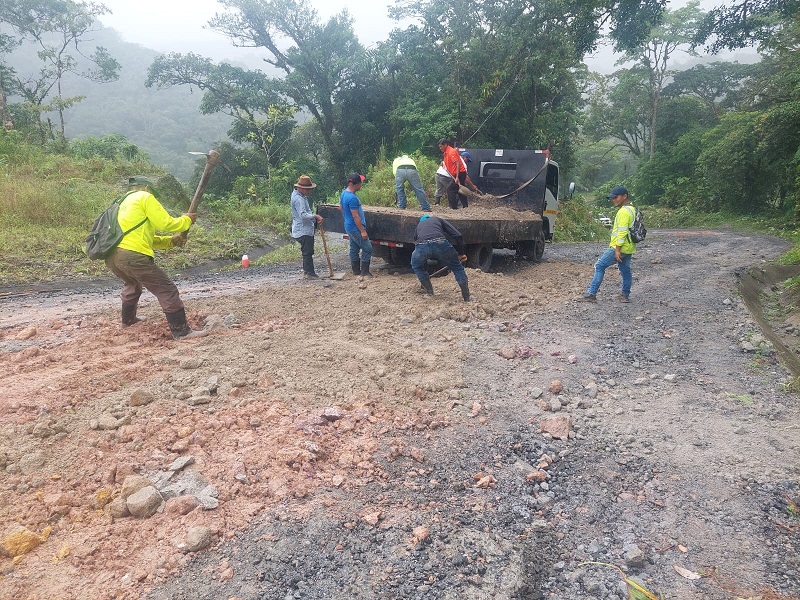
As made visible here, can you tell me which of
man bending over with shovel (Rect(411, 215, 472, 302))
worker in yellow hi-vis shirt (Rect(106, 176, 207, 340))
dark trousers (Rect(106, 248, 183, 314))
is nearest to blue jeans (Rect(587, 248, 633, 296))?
man bending over with shovel (Rect(411, 215, 472, 302))

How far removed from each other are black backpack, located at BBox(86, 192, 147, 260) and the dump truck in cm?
362

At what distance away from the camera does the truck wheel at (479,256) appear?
326 inches

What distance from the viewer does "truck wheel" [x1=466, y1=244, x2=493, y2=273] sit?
8.28m

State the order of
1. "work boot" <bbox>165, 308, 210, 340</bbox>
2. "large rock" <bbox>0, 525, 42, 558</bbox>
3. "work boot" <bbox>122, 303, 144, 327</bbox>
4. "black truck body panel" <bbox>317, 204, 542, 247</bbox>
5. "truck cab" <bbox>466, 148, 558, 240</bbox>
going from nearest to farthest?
"large rock" <bbox>0, 525, 42, 558</bbox> → "work boot" <bbox>165, 308, 210, 340</bbox> → "work boot" <bbox>122, 303, 144, 327</bbox> → "black truck body panel" <bbox>317, 204, 542, 247</bbox> → "truck cab" <bbox>466, 148, 558, 240</bbox>

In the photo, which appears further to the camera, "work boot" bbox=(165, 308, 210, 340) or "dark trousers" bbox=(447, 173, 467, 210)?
"dark trousers" bbox=(447, 173, 467, 210)

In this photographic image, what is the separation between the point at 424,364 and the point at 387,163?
1508cm

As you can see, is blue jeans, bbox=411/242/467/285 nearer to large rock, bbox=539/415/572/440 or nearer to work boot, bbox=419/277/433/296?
work boot, bbox=419/277/433/296

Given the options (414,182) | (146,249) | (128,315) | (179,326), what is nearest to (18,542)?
(179,326)

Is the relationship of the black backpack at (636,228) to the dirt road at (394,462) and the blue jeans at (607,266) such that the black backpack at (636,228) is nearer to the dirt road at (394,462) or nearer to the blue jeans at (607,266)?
the blue jeans at (607,266)

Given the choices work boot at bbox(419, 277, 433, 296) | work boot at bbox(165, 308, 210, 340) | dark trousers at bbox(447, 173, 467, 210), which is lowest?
work boot at bbox(165, 308, 210, 340)

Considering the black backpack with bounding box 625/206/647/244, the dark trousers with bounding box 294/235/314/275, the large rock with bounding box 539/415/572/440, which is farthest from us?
the dark trousers with bounding box 294/235/314/275

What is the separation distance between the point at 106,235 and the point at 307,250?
3559mm

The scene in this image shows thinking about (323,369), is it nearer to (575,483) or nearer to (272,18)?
(575,483)

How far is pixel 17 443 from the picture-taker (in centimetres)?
312
